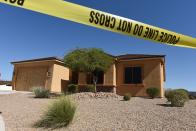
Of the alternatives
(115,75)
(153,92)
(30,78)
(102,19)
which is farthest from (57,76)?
(102,19)

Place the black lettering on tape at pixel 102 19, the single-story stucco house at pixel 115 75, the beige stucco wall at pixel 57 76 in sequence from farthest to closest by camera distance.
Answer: the beige stucco wall at pixel 57 76, the single-story stucco house at pixel 115 75, the black lettering on tape at pixel 102 19

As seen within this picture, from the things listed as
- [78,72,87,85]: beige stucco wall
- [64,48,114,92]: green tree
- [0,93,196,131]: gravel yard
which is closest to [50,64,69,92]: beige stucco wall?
[78,72,87,85]: beige stucco wall

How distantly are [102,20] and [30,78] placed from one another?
24.7 m

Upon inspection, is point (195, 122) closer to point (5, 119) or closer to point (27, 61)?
point (5, 119)

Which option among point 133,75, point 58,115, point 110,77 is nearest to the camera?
point 58,115

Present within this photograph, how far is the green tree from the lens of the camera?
20453 mm

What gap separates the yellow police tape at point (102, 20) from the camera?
3166 mm

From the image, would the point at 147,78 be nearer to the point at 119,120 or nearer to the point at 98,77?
the point at 98,77

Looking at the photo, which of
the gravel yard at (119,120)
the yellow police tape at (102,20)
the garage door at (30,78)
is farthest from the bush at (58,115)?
the garage door at (30,78)

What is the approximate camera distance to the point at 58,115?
9656 millimetres

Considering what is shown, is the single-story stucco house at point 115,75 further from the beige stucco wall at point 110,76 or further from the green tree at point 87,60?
the green tree at point 87,60

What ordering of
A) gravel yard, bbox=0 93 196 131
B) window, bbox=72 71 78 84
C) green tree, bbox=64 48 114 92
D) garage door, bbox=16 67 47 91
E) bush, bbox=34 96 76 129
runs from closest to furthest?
gravel yard, bbox=0 93 196 131 → bush, bbox=34 96 76 129 → green tree, bbox=64 48 114 92 → garage door, bbox=16 67 47 91 → window, bbox=72 71 78 84

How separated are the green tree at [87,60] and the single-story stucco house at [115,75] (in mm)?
2521

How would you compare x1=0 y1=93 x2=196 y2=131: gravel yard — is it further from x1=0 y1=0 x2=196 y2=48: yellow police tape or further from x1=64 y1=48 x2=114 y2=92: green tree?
x1=64 y1=48 x2=114 y2=92: green tree
